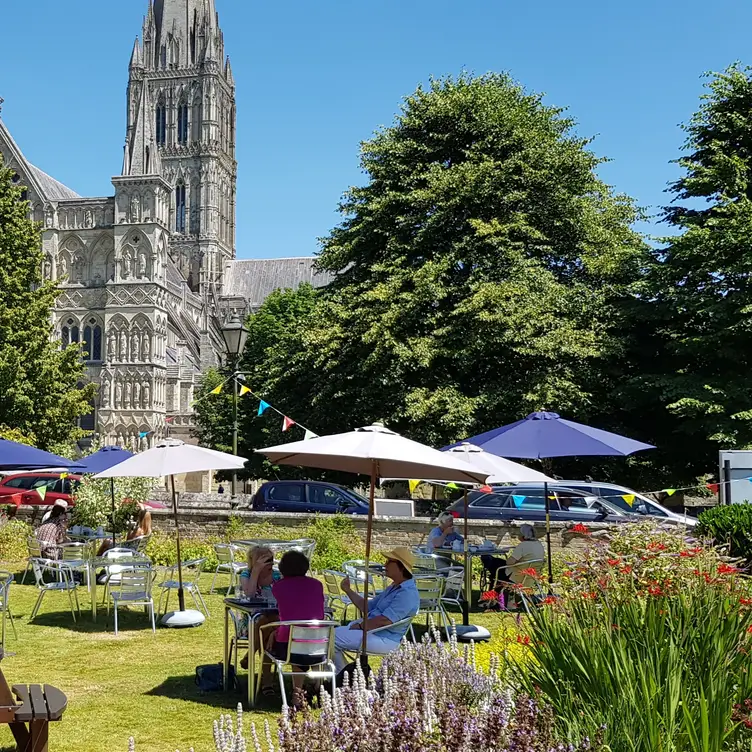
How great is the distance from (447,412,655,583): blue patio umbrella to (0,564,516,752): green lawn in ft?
7.75

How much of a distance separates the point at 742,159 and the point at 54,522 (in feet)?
66.2

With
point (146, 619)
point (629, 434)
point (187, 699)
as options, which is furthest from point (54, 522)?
point (629, 434)

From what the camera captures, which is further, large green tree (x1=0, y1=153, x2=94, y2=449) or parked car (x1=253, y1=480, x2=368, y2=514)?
large green tree (x1=0, y1=153, x2=94, y2=449)

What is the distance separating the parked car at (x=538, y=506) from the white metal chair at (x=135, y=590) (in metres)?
8.45

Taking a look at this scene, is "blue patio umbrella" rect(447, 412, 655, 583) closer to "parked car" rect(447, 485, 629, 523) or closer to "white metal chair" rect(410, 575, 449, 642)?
"white metal chair" rect(410, 575, 449, 642)

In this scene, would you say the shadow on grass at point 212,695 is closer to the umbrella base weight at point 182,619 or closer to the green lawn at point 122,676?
the green lawn at point 122,676

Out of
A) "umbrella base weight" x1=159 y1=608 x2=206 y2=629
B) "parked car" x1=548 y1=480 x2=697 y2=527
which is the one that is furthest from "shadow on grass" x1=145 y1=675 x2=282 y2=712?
"parked car" x1=548 y1=480 x2=697 y2=527

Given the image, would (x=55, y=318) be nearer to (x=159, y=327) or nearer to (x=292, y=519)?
(x=159, y=327)

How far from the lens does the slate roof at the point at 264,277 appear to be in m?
95.2

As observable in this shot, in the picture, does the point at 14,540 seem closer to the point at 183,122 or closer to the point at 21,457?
the point at 21,457

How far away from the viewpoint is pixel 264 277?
3807 inches

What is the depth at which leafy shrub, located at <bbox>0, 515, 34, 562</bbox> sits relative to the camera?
18.1m

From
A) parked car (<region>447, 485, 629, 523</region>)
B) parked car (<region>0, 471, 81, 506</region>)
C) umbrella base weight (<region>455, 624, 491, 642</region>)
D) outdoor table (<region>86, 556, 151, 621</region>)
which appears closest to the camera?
umbrella base weight (<region>455, 624, 491, 642</region>)

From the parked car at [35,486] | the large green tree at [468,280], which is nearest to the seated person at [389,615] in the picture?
the large green tree at [468,280]
